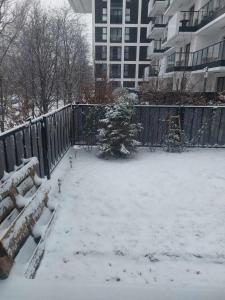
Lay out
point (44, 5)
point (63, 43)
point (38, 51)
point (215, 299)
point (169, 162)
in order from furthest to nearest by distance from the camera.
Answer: point (63, 43) → point (44, 5) → point (38, 51) → point (169, 162) → point (215, 299)

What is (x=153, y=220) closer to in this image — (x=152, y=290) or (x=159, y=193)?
(x=159, y=193)

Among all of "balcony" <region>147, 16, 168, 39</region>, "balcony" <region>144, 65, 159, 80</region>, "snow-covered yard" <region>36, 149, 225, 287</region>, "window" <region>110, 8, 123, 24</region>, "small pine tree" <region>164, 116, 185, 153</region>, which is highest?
"window" <region>110, 8, 123, 24</region>

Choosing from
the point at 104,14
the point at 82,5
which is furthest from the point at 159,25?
the point at 82,5

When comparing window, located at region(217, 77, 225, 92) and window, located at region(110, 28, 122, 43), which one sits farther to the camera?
window, located at region(110, 28, 122, 43)

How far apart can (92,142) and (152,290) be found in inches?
207

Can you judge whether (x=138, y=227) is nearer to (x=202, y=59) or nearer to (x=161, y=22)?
(x=202, y=59)

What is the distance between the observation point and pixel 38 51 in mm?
8883

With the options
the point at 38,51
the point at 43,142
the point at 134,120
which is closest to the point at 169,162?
the point at 134,120

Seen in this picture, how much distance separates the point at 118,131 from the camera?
240 inches

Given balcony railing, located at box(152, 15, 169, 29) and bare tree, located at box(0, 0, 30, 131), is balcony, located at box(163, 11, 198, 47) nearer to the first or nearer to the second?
balcony railing, located at box(152, 15, 169, 29)

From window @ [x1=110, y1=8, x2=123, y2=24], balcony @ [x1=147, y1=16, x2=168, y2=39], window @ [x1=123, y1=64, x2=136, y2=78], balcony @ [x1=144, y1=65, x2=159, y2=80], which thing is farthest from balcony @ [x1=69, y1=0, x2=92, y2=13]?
balcony @ [x1=144, y1=65, x2=159, y2=80]

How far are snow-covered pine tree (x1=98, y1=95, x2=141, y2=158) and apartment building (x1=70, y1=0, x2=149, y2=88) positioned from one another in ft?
112

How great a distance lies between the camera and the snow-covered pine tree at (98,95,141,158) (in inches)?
240

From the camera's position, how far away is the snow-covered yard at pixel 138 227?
252 cm
